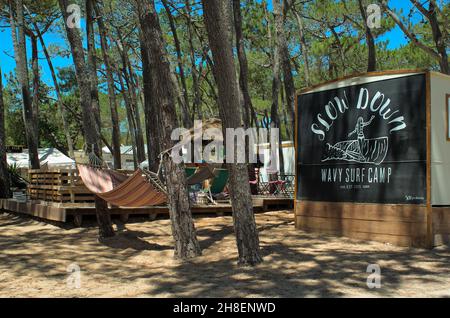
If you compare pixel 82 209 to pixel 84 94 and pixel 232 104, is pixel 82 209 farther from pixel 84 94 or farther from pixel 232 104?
pixel 232 104

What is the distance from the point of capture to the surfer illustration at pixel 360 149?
6.45m

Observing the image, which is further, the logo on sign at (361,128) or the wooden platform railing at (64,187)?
the wooden platform railing at (64,187)

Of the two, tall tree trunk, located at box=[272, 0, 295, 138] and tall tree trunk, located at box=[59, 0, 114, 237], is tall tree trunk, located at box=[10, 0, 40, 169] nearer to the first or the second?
tall tree trunk, located at box=[59, 0, 114, 237]

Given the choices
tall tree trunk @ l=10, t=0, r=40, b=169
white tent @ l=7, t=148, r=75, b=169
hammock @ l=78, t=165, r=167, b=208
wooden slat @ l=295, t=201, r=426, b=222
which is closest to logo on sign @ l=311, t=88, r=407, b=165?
wooden slat @ l=295, t=201, r=426, b=222

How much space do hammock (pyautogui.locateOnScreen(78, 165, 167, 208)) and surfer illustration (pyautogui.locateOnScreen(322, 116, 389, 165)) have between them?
2.63m

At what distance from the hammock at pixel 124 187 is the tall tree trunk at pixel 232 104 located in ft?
3.83

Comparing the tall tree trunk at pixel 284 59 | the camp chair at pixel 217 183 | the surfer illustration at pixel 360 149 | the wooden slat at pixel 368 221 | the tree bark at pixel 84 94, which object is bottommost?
the wooden slat at pixel 368 221

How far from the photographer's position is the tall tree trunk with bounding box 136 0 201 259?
5.80 metres

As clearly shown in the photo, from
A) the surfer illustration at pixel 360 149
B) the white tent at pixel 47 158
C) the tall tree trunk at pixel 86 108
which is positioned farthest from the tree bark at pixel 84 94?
the white tent at pixel 47 158

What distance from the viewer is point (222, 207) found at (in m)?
9.30

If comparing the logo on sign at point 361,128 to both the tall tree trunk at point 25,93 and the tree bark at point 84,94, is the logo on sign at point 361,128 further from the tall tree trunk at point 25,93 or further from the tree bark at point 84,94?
the tall tree trunk at point 25,93

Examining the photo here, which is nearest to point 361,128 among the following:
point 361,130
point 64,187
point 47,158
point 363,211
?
point 361,130
